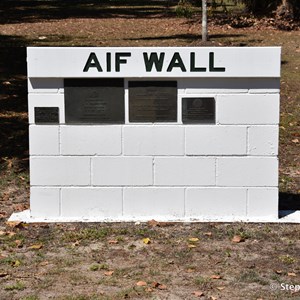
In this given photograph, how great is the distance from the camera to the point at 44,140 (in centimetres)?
776

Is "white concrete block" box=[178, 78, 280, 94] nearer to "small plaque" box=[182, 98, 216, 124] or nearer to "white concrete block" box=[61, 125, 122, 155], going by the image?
"small plaque" box=[182, 98, 216, 124]

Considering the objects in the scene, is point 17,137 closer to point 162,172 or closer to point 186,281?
point 162,172

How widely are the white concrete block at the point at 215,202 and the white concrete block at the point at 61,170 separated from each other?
100 centimetres

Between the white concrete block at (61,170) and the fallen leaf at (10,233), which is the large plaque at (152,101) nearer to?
the white concrete block at (61,170)

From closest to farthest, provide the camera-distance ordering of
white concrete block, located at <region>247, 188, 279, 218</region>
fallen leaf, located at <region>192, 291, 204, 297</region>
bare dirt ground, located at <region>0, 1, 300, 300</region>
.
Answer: fallen leaf, located at <region>192, 291, 204, 297</region> < bare dirt ground, located at <region>0, 1, 300, 300</region> < white concrete block, located at <region>247, 188, 279, 218</region>

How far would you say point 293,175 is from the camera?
402 inches

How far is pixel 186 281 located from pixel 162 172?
70.4 inches

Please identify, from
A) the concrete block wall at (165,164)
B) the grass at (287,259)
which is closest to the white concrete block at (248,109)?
the concrete block wall at (165,164)

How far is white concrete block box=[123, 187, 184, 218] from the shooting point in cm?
780

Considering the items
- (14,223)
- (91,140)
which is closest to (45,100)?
(91,140)

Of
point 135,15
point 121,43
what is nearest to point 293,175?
point 121,43

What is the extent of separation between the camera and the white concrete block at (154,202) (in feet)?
25.6

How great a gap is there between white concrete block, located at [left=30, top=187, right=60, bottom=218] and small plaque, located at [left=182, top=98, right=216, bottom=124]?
141 centimetres

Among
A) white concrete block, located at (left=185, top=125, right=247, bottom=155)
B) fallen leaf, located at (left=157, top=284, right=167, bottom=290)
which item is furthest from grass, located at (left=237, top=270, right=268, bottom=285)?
white concrete block, located at (left=185, top=125, right=247, bottom=155)
